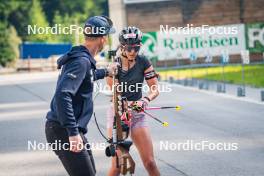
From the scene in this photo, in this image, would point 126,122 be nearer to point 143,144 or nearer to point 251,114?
point 143,144

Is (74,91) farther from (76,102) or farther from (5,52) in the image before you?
(5,52)

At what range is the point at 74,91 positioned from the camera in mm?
6840

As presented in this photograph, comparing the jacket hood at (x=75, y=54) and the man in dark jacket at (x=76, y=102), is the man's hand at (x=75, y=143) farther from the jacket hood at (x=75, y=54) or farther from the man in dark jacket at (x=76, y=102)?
the jacket hood at (x=75, y=54)

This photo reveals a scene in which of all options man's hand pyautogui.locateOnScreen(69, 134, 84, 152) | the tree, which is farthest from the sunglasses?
the tree

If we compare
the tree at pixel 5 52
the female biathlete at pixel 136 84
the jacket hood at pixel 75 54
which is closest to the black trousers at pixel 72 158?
the jacket hood at pixel 75 54

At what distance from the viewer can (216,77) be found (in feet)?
115

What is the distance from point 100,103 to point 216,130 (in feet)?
28.9

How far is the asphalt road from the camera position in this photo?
39.3 feet

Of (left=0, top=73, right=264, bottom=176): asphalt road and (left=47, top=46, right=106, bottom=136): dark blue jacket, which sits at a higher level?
(left=47, top=46, right=106, bottom=136): dark blue jacket

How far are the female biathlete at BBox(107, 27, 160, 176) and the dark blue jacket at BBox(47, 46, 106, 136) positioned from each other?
1714mm

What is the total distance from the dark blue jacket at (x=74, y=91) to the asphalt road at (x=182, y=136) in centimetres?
450

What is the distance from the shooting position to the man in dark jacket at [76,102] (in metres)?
6.80

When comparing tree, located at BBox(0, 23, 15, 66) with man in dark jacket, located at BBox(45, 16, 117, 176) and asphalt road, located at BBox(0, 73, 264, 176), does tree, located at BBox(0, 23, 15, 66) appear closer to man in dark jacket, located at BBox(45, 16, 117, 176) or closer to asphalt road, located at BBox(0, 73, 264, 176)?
asphalt road, located at BBox(0, 73, 264, 176)

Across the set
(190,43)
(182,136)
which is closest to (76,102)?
(182,136)
